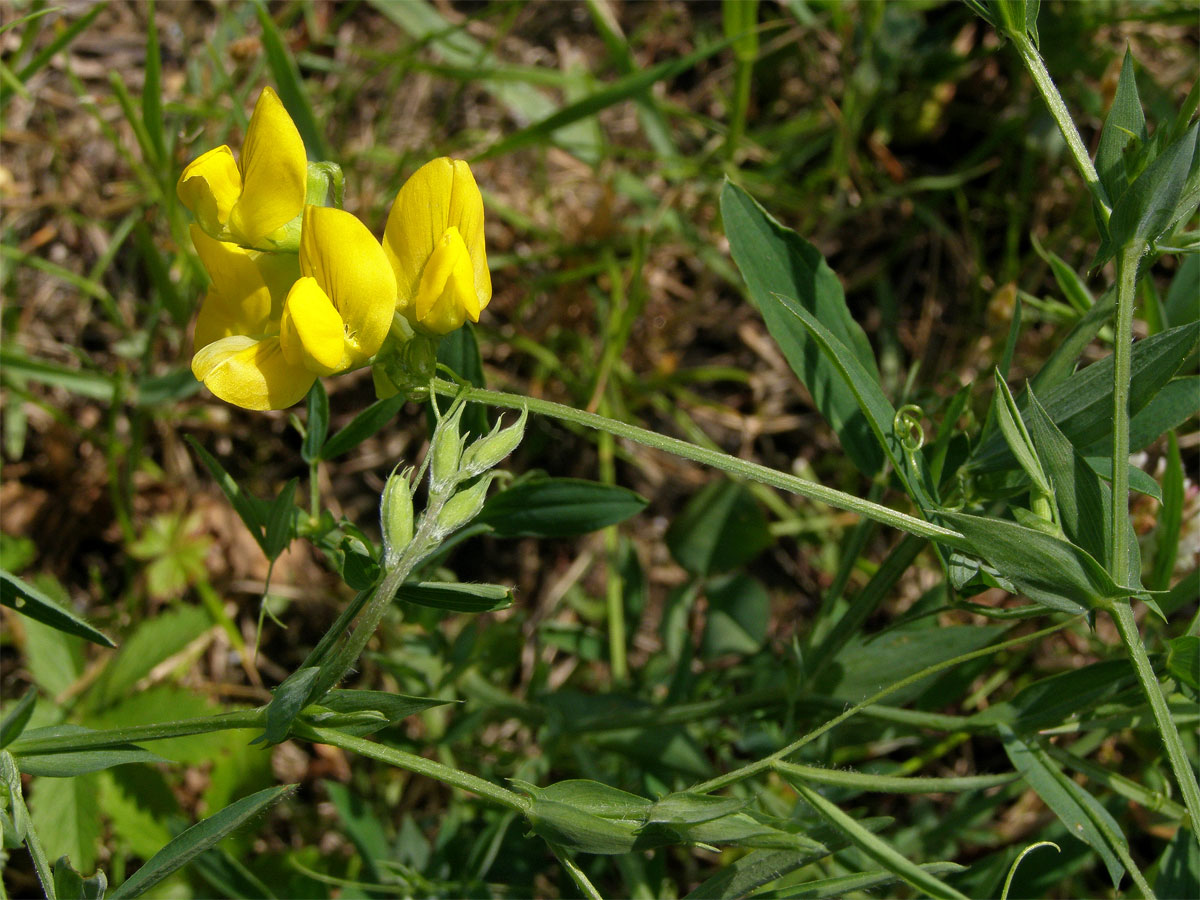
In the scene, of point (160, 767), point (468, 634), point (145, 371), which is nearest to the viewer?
point (468, 634)

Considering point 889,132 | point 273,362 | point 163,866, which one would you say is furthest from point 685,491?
point 163,866

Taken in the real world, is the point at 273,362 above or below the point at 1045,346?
above

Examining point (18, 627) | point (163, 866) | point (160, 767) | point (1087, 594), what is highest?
point (1087, 594)

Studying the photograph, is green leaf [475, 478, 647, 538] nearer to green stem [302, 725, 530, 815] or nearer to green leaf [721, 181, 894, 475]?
green leaf [721, 181, 894, 475]

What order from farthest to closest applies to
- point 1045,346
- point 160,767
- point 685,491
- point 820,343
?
point 685,491, point 1045,346, point 160,767, point 820,343

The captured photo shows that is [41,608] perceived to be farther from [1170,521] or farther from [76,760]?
[1170,521]

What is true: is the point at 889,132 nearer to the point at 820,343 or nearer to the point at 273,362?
the point at 820,343

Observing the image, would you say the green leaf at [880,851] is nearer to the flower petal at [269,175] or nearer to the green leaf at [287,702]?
the green leaf at [287,702]

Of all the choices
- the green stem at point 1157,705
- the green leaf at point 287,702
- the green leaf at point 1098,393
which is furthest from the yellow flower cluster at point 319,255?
the green stem at point 1157,705

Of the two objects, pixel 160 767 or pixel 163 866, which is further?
pixel 160 767
